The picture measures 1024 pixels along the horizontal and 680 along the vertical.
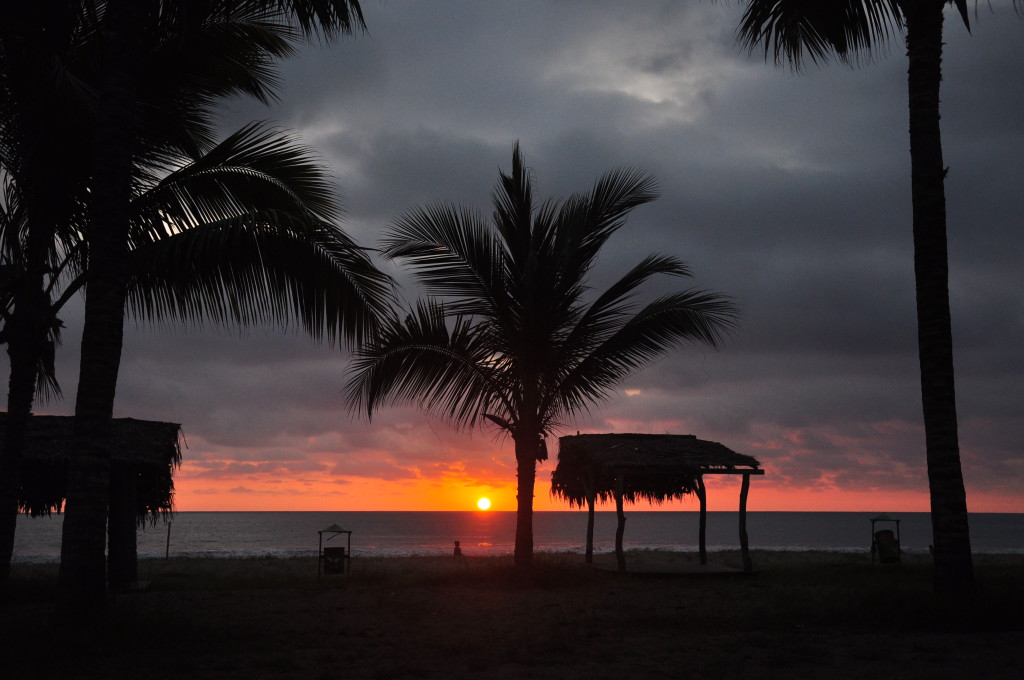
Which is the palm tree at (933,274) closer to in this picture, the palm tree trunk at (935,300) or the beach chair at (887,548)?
the palm tree trunk at (935,300)

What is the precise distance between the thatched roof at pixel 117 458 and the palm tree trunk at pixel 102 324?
7.15 m

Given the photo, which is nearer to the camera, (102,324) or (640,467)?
(102,324)

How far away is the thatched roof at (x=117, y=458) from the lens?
52.4ft

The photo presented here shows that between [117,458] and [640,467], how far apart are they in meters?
10.2

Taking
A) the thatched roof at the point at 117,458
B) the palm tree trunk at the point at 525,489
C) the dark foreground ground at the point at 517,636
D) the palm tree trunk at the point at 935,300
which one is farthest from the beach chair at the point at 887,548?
the thatched roof at the point at 117,458

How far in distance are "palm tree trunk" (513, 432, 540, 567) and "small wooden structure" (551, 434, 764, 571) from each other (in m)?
2.12

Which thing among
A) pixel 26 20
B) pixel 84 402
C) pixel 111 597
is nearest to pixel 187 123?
pixel 26 20

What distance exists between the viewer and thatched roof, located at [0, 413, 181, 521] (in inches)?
629

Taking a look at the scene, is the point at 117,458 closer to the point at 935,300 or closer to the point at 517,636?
the point at 517,636

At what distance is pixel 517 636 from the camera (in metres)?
9.55

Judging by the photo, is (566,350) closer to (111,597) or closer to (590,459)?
(590,459)

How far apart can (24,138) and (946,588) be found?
11.6 meters

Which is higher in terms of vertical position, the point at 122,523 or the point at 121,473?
the point at 121,473

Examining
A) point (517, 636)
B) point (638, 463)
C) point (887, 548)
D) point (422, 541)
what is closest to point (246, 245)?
point (517, 636)
